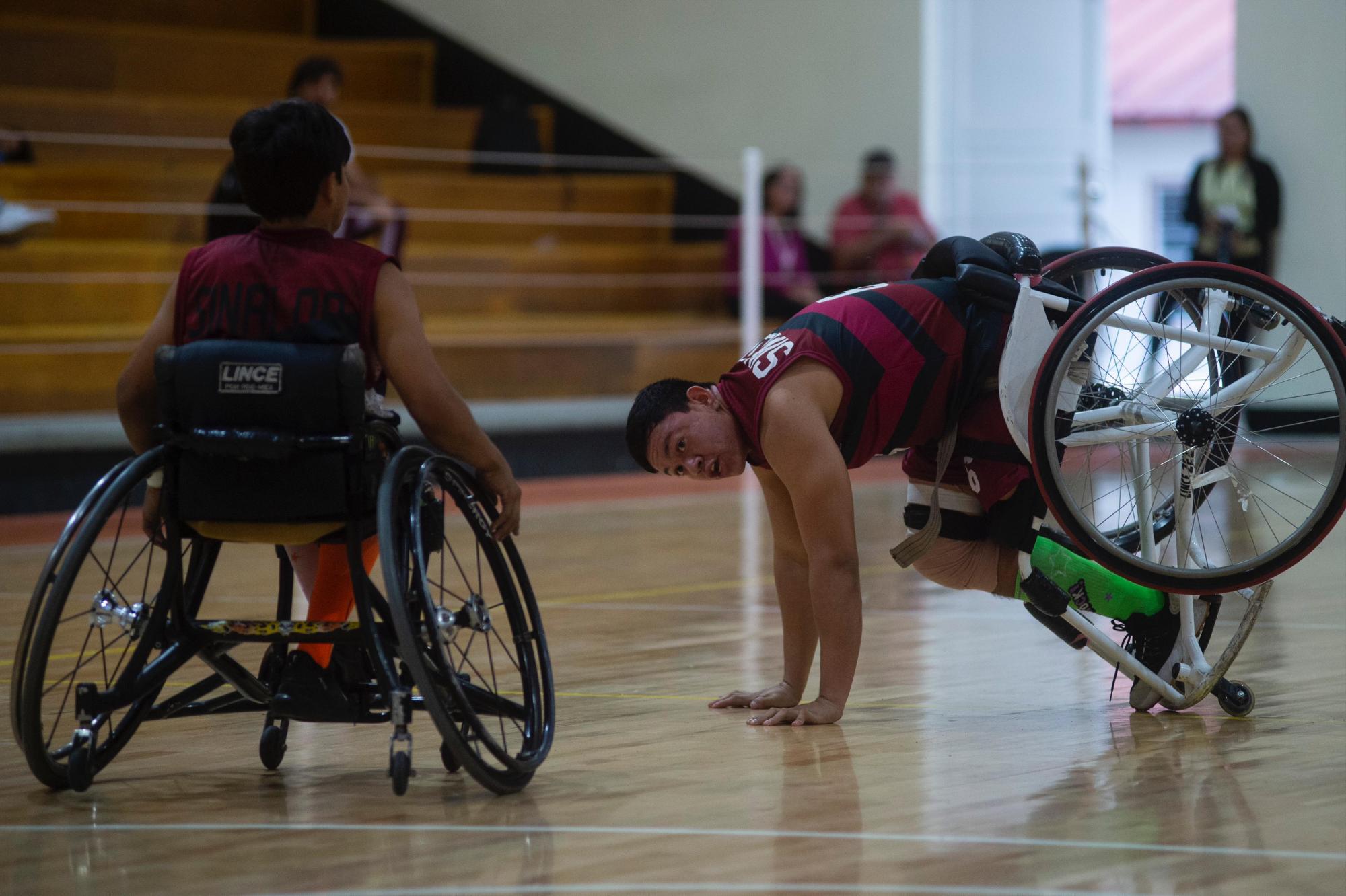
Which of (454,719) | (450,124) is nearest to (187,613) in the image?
(454,719)

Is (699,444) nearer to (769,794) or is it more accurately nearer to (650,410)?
(650,410)

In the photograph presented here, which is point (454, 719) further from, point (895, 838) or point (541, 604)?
point (541, 604)

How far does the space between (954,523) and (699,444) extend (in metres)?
0.47

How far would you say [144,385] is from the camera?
2123mm

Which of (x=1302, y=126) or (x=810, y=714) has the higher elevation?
(x=1302, y=126)

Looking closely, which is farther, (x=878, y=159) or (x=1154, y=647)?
(x=878, y=159)

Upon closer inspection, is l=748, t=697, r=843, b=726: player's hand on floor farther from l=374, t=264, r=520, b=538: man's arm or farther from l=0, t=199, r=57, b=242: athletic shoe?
l=0, t=199, r=57, b=242: athletic shoe

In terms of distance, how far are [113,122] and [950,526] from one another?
582cm

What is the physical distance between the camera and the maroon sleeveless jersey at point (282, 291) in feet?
6.71

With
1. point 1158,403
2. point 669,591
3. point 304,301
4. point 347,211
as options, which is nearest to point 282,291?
point 304,301

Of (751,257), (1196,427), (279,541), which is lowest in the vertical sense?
(279,541)

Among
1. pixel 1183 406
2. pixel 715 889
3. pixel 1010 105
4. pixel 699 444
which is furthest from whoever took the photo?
pixel 1010 105

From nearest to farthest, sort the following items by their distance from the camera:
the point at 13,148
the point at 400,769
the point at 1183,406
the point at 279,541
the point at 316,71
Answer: the point at 400,769, the point at 279,541, the point at 1183,406, the point at 316,71, the point at 13,148

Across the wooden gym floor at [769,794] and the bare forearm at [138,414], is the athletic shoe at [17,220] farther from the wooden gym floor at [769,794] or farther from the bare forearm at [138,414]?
the bare forearm at [138,414]
